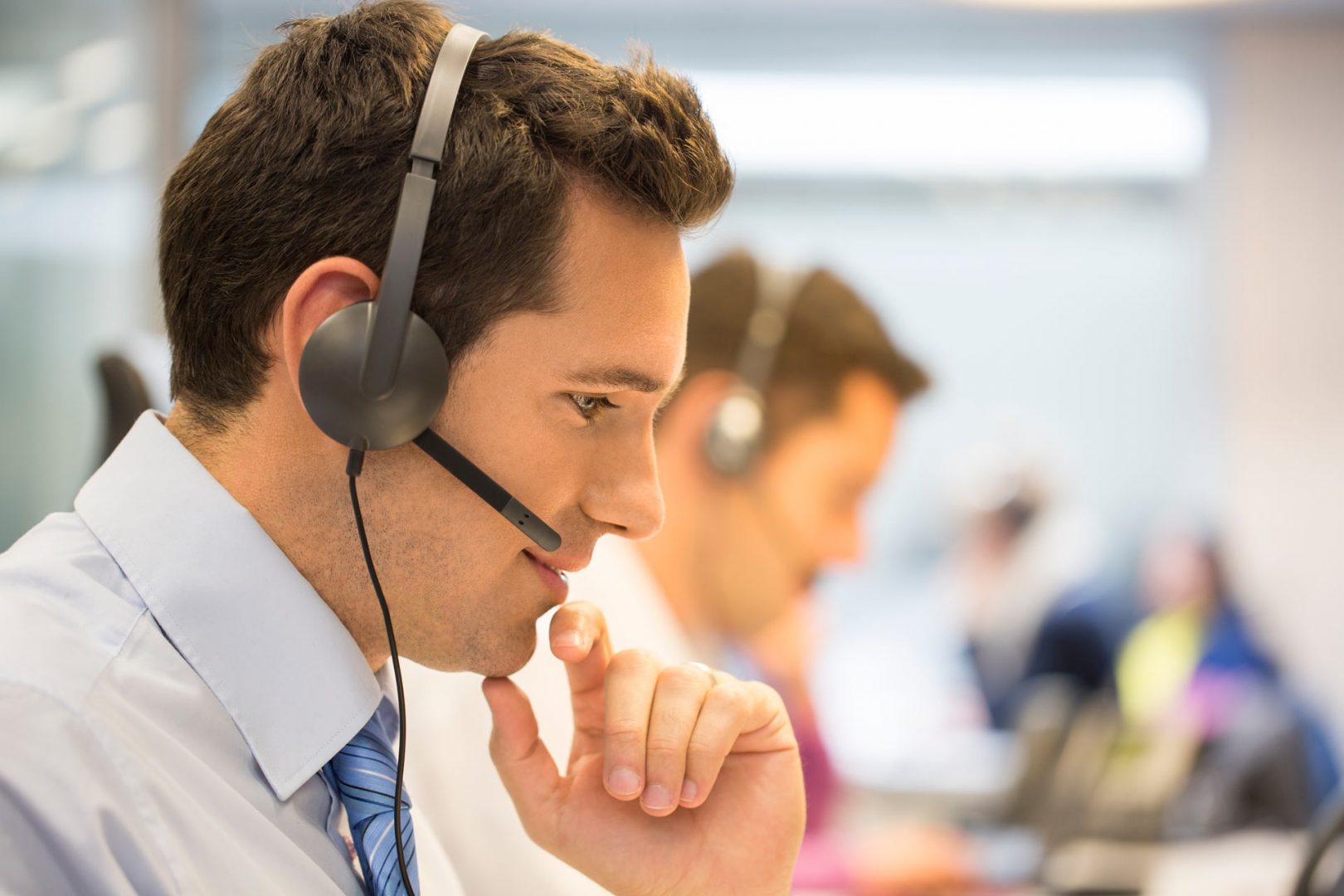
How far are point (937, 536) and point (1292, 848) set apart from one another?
3.22 metres

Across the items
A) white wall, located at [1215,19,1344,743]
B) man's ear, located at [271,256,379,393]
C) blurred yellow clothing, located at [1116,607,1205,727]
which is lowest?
blurred yellow clothing, located at [1116,607,1205,727]

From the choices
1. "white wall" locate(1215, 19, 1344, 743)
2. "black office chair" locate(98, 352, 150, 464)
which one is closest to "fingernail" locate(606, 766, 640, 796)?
"black office chair" locate(98, 352, 150, 464)

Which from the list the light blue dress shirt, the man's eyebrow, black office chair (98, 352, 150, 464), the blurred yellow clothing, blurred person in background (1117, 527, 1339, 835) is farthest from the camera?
the blurred yellow clothing

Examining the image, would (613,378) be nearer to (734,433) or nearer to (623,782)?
(623,782)

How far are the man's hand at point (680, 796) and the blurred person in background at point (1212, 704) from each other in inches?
67.3

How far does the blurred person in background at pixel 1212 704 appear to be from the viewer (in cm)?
262

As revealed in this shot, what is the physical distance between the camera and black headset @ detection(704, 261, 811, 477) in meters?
1.93

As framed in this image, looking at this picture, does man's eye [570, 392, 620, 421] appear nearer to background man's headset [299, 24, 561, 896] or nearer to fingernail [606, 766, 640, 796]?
background man's headset [299, 24, 561, 896]

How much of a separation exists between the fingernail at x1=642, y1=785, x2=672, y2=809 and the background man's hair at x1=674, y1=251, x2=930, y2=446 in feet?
3.72

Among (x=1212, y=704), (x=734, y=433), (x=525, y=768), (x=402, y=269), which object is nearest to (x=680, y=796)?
(x=525, y=768)

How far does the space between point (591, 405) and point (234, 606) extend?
0.28 meters

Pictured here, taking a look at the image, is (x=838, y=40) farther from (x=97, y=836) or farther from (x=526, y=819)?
(x=97, y=836)

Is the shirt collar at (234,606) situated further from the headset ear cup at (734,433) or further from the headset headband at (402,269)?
the headset ear cup at (734,433)

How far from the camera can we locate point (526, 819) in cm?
100
